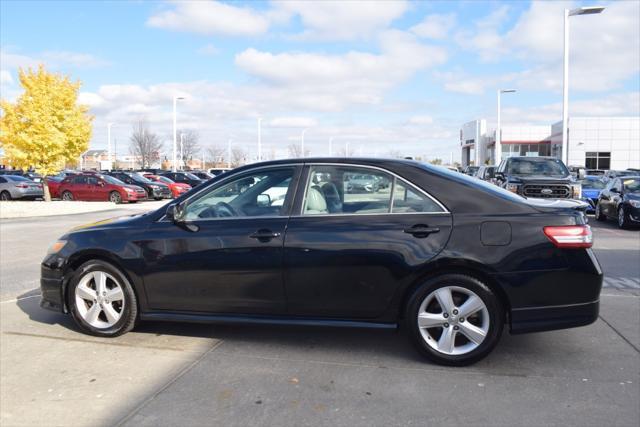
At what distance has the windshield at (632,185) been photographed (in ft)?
48.3

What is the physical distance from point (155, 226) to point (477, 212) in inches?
105

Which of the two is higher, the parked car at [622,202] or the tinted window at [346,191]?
the tinted window at [346,191]

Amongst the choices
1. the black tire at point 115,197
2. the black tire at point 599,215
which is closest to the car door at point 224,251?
the black tire at point 599,215

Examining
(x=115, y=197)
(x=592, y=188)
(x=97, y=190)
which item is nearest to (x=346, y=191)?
(x=592, y=188)

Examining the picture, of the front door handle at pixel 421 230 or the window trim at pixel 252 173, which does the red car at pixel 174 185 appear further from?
the front door handle at pixel 421 230

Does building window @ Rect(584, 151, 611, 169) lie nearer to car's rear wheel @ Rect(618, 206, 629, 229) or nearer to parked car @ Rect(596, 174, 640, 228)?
parked car @ Rect(596, 174, 640, 228)

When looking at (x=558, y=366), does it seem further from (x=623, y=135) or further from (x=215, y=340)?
(x=623, y=135)

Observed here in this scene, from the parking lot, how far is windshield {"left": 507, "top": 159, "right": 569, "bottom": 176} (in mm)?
10163

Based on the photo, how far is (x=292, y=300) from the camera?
4.37m

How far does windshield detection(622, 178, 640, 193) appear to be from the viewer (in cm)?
1473

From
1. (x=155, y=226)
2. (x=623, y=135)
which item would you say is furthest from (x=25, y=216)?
(x=623, y=135)

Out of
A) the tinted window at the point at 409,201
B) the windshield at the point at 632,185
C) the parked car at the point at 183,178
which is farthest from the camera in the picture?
the parked car at the point at 183,178

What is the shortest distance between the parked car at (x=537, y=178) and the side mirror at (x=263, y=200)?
1064 cm

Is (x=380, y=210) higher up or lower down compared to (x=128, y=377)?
higher up
